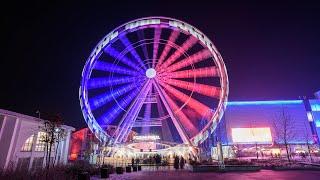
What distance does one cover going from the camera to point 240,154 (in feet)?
196

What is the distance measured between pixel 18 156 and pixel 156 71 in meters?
18.2

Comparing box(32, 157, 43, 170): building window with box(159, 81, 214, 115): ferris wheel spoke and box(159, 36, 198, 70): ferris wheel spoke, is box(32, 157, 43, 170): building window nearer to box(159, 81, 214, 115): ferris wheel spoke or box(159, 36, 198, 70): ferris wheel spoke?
box(159, 81, 214, 115): ferris wheel spoke

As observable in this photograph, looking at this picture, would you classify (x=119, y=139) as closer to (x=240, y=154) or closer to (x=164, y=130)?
(x=164, y=130)

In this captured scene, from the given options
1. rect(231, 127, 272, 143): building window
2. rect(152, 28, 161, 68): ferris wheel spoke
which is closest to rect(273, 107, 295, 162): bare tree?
rect(231, 127, 272, 143): building window

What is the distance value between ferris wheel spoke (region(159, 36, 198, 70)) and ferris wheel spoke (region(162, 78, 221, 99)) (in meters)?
2.15

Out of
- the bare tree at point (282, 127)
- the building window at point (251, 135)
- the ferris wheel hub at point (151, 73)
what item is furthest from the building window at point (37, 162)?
the bare tree at point (282, 127)

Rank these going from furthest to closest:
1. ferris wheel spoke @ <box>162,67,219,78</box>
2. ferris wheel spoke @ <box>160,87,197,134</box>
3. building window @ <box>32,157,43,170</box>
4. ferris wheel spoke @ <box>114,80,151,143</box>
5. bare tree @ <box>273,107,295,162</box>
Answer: bare tree @ <box>273,107,295,162</box> < ferris wheel spoke @ <box>114,80,151,143</box> < ferris wheel spoke @ <box>160,87,197,134</box> < ferris wheel spoke @ <box>162,67,219,78</box> < building window @ <box>32,157,43,170</box>

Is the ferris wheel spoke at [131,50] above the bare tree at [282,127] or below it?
above

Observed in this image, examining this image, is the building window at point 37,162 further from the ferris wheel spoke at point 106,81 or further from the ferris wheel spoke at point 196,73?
the ferris wheel spoke at point 196,73

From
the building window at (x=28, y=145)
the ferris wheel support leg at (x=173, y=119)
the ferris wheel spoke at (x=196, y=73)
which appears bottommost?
the building window at (x=28, y=145)

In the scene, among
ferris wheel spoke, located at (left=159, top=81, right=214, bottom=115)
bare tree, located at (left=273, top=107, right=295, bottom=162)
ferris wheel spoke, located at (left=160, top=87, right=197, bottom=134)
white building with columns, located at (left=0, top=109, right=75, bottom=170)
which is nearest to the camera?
white building with columns, located at (left=0, top=109, right=75, bottom=170)

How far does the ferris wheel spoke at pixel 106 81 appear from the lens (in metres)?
30.3

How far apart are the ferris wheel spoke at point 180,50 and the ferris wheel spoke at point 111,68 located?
164 inches

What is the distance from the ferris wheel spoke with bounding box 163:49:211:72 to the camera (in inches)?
1184
